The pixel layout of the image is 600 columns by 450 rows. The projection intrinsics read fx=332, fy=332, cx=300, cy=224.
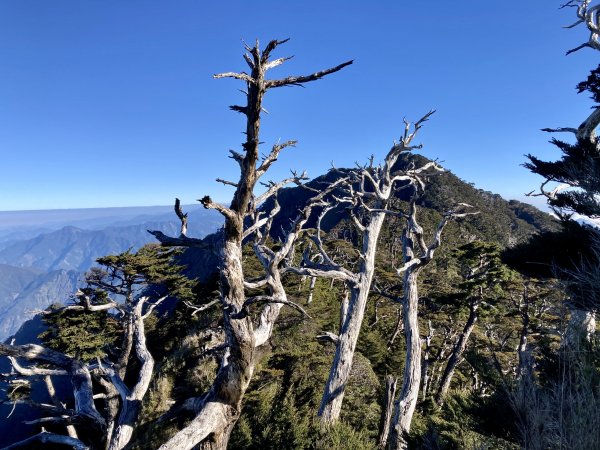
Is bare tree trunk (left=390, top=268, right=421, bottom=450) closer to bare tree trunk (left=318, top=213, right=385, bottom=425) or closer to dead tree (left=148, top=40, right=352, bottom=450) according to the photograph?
bare tree trunk (left=318, top=213, right=385, bottom=425)

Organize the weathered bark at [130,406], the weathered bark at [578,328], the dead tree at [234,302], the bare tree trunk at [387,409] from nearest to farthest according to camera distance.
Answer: the dead tree at [234,302]
the weathered bark at [578,328]
the weathered bark at [130,406]
the bare tree trunk at [387,409]

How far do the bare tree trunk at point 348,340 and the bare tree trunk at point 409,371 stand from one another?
129cm

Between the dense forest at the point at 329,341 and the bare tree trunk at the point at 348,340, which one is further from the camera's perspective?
the bare tree trunk at the point at 348,340

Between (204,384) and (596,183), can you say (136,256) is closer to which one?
(204,384)

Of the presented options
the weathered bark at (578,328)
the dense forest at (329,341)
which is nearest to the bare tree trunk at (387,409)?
the dense forest at (329,341)

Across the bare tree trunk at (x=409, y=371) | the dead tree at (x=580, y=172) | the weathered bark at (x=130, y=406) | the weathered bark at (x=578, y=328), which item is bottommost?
the weathered bark at (x=130, y=406)

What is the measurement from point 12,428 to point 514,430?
263 ft

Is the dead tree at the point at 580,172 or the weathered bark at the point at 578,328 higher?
the dead tree at the point at 580,172

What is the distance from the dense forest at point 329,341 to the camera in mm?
4457

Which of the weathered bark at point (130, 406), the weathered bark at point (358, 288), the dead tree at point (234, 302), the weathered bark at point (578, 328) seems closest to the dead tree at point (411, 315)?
the weathered bark at point (358, 288)

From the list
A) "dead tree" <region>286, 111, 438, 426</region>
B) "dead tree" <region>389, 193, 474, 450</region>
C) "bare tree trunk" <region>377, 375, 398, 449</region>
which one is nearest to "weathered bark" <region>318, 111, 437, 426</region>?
"dead tree" <region>286, 111, 438, 426</region>

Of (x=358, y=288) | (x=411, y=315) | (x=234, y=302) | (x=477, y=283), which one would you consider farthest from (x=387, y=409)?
(x=477, y=283)

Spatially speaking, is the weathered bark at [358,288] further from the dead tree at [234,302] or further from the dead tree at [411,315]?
the dead tree at [234,302]

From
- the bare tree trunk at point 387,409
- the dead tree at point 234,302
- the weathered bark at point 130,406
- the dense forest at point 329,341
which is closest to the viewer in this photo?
the dead tree at point 234,302
